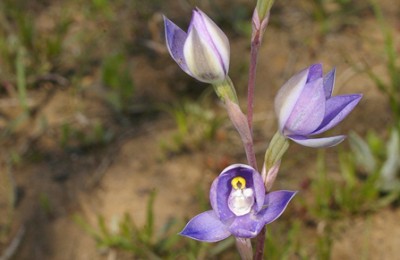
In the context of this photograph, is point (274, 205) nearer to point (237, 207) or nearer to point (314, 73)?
point (237, 207)

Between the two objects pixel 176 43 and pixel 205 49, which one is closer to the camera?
pixel 205 49

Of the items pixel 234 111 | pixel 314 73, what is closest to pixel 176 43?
pixel 234 111

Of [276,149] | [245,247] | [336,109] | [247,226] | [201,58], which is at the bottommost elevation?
[245,247]

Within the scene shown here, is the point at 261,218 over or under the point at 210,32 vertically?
under

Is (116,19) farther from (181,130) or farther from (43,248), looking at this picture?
(43,248)

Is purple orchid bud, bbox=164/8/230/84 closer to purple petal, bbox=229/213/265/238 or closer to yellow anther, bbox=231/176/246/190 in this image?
yellow anther, bbox=231/176/246/190

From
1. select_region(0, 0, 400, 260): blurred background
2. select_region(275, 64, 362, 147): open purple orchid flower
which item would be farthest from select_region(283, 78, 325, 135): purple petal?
select_region(0, 0, 400, 260): blurred background

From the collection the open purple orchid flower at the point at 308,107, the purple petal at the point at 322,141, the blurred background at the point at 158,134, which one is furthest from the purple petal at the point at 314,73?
the blurred background at the point at 158,134

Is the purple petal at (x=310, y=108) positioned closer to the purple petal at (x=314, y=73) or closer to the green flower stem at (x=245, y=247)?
the purple petal at (x=314, y=73)
